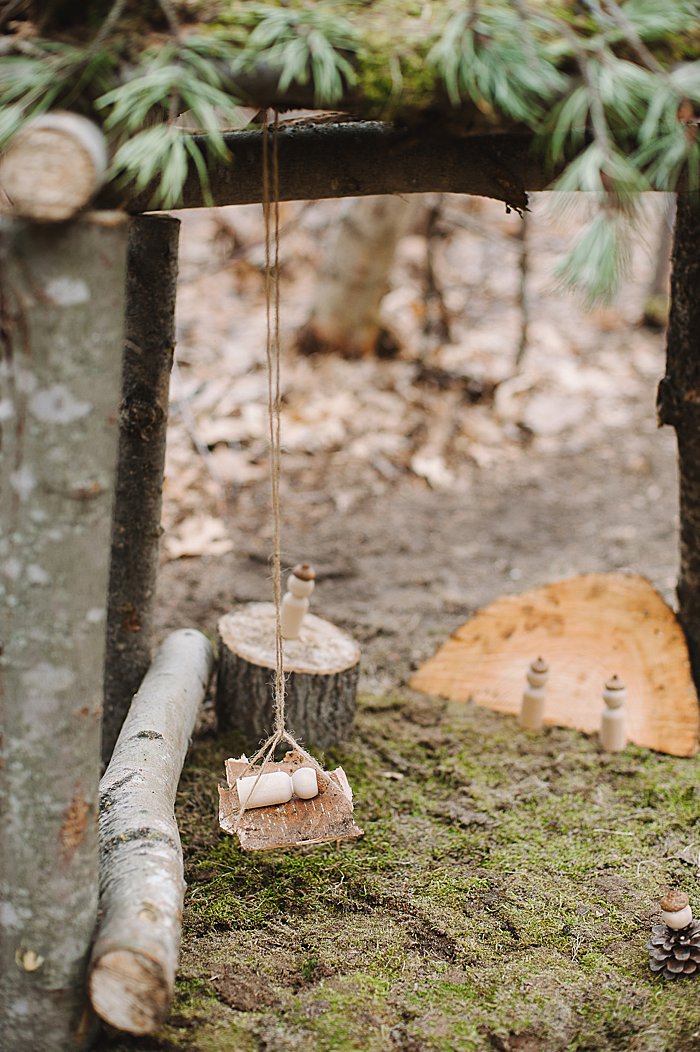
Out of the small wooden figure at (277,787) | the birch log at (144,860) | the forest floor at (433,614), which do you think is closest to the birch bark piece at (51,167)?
the forest floor at (433,614)

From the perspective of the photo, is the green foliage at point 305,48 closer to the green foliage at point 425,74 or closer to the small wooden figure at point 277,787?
the green foliage at point 425,74

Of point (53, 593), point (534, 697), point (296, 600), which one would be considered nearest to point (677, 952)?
point (534, 697)

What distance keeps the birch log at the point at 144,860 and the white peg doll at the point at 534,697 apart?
137 centimetres

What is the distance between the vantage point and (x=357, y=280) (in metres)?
7.00

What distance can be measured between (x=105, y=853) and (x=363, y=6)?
2056 millimetres

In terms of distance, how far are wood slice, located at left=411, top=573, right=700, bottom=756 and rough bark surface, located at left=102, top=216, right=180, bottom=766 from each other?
1.37m

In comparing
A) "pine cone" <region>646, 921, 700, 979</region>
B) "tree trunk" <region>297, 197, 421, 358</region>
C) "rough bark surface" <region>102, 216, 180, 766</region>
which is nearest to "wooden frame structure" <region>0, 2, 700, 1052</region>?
"rough bark surface" <region>102, 216, 180, 766</region>

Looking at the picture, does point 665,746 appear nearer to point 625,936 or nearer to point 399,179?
point 625,936

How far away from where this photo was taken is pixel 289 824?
2.71m

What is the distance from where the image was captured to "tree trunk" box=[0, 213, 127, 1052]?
185 cm

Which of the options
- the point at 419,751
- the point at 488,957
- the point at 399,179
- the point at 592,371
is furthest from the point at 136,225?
the point at 592,371

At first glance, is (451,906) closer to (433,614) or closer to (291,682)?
(291,682)

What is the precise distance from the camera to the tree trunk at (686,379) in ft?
11.9

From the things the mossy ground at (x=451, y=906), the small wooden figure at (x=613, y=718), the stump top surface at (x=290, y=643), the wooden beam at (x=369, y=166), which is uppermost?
the wooden beam at (x=369, y=166)
